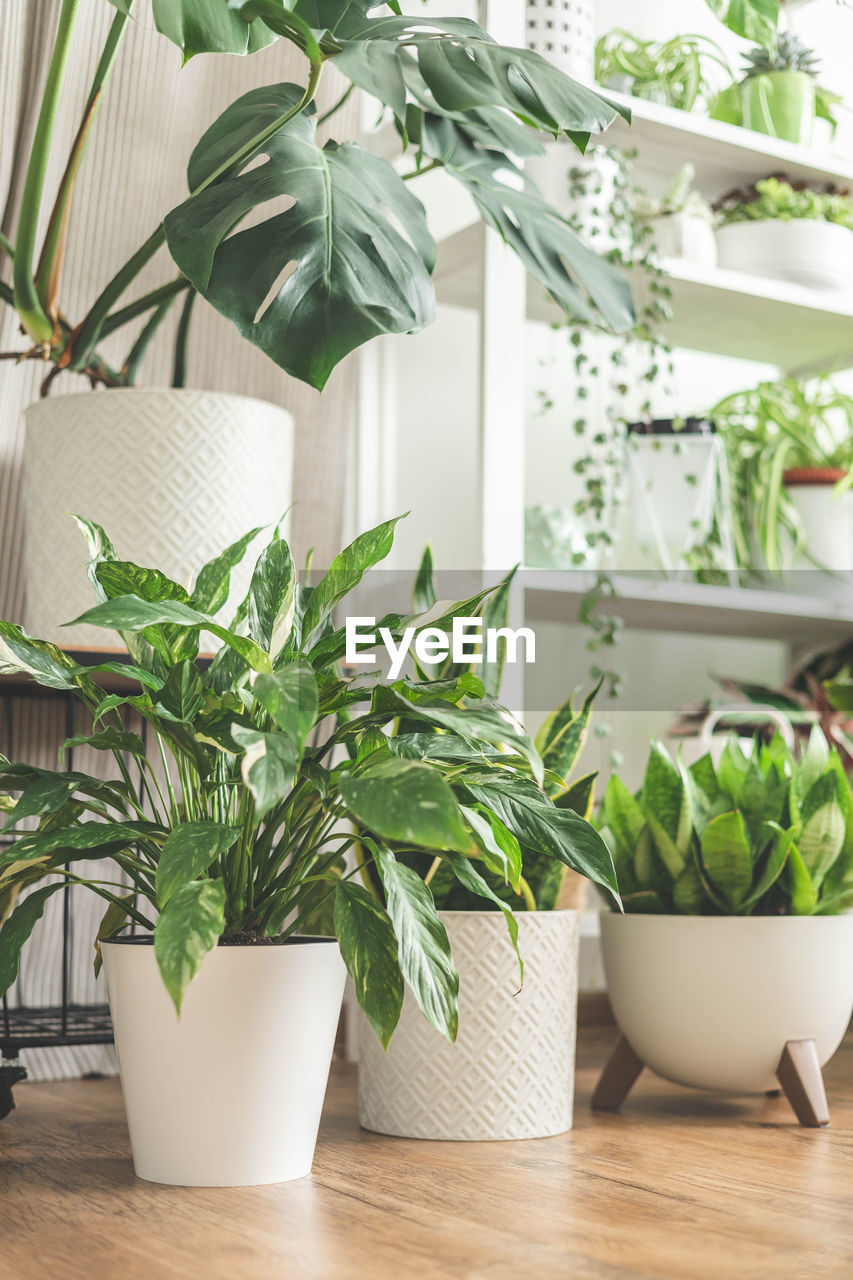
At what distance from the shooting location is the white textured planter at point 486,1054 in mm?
959

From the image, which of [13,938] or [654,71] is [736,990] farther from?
[654,71]

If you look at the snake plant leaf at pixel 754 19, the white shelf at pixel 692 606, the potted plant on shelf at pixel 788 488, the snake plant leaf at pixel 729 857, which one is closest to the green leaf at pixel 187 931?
the snake plant leaf at pixel 729 857

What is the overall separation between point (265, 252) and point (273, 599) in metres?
0.26

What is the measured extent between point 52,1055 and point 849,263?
1451mm

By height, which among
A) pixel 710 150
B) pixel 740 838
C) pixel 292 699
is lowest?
pixel 740 838

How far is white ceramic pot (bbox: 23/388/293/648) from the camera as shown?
1167 mm

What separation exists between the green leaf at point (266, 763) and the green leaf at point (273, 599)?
12 cm

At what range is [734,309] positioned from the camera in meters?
1.73

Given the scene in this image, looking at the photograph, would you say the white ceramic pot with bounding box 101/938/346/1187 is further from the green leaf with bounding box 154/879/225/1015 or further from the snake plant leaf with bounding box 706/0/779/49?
the snake plant leaf with bounding box 706/0/779/49

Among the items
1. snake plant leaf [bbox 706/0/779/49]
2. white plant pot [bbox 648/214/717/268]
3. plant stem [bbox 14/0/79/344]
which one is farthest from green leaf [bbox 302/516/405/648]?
white plant pot [bbox 648/214/717/268]

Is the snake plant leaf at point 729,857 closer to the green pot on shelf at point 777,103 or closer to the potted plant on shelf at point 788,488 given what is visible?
the potted plant on shelf at point 788,488

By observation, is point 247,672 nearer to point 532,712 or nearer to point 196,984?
point 196,984

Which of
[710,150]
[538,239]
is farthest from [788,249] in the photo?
[538,239]

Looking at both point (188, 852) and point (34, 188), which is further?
point (34, 188)
